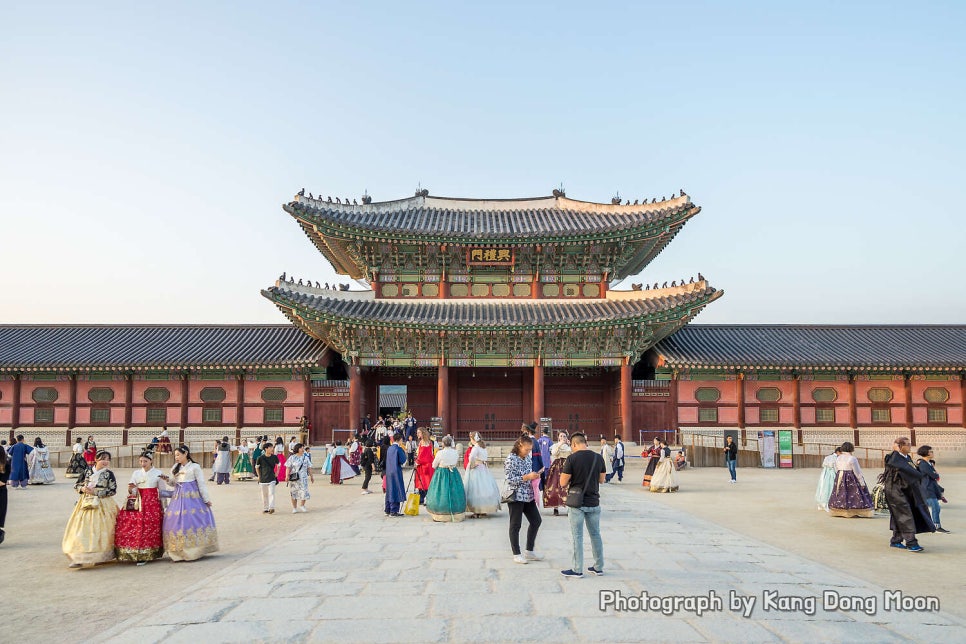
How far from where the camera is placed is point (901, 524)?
11.9m

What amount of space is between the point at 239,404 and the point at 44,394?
344 inches

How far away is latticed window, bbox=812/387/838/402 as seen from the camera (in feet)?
108

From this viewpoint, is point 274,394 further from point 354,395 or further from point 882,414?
point 882,414

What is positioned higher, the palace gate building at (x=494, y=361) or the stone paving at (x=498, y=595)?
the palace gate building at (x=494, y=361)

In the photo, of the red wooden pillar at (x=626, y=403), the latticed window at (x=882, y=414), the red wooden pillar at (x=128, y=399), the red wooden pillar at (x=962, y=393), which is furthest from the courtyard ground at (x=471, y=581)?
the red wooden pillar at (x=962, y=393)

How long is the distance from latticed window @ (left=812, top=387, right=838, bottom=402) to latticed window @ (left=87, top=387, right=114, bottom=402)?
30.9 m

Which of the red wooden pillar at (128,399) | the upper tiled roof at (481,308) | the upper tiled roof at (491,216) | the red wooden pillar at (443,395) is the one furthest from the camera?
the red wooden pillar at (128,399)

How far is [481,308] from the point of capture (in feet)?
106

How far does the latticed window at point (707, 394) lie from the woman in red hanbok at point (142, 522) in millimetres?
25556

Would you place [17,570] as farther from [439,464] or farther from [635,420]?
[635,420]

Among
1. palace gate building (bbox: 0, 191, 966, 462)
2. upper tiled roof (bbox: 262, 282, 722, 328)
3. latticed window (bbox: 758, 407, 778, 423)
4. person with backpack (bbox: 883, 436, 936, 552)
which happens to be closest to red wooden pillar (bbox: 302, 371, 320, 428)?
palace gate building (bbox: 0, 191, 966, 462)

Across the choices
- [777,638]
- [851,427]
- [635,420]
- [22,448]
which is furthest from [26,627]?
[851,427]

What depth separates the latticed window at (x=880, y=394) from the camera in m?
32.9

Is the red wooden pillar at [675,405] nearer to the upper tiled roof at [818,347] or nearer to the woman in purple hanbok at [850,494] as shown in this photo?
the upper tiled roof at [818,347]
